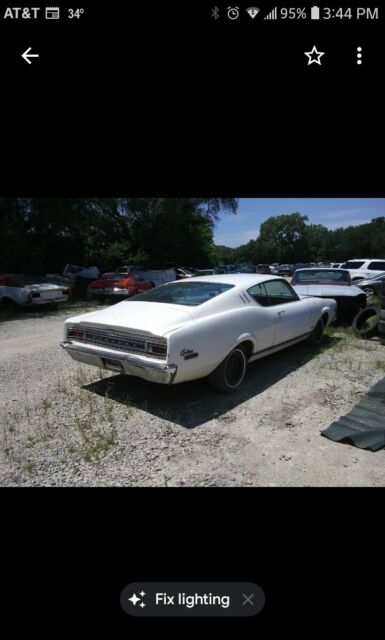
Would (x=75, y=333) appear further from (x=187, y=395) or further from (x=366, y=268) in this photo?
(x=366, y=268)

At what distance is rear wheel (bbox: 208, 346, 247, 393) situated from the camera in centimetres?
377

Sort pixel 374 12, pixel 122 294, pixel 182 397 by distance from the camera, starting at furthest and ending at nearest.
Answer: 1. pixel 122 294
2. pixel 182 397
3. pixel 374 12

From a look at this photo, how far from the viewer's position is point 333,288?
7859 mm

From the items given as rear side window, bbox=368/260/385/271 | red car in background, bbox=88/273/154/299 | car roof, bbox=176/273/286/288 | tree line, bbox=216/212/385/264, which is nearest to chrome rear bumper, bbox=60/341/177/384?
car roof, bbox=176/273/286/288

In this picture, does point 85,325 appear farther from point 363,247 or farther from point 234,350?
point 363,247

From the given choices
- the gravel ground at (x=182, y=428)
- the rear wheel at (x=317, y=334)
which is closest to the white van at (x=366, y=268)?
the rear wheel at (x=317, y=334)

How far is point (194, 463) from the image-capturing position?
2.60m

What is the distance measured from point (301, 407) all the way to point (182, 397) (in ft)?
4.22

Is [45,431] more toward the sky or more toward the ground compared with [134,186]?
more toward the ground

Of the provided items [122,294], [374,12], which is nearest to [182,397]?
[374,12]

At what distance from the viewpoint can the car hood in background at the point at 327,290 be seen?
740cm

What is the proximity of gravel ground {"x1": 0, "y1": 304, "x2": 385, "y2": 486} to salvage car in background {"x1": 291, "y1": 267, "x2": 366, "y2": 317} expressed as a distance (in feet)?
8.00

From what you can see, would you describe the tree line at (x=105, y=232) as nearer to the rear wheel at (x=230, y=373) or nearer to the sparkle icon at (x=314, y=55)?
the rear wheel at (x=230, y=373)

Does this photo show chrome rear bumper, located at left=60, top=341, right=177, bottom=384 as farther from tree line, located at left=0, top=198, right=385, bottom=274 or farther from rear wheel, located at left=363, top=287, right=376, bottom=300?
tree line, located at left=0, top=198, right=385, bottom=274
